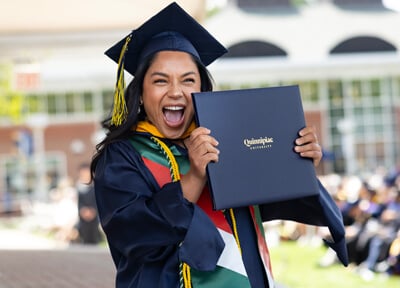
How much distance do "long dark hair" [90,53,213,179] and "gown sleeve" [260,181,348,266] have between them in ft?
1.52

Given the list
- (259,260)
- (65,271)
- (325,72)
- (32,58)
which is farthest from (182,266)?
(325,72)

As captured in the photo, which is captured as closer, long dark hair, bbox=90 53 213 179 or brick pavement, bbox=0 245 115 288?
long dark hair, bbox=90 53 213 179

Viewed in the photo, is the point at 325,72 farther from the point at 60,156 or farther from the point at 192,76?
the point at 192,76

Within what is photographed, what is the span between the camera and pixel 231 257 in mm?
2391

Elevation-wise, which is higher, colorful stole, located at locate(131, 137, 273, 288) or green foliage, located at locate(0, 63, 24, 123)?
colorful stole, located at locate(131, 137, 273, 288)

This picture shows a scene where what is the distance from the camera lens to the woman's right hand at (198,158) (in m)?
2.29

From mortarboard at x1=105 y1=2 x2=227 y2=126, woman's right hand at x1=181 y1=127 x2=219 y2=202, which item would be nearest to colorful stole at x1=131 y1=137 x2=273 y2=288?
woman's right hand at x1=181 y1=127 x2=219 y2=202

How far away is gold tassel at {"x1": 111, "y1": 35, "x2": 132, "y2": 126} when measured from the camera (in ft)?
8.58

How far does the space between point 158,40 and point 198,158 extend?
498mm

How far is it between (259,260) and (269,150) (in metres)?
0.36

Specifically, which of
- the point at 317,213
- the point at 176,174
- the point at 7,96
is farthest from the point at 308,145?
the point at 7,96

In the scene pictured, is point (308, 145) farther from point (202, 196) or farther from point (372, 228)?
point (372, 228)

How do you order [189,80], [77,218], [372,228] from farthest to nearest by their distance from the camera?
[77,218] < [372,228] < [189,80]

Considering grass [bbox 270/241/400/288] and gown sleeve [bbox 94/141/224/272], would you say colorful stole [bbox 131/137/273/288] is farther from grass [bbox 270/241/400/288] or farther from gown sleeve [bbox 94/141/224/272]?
grass [bbox 270/241/400/288]
